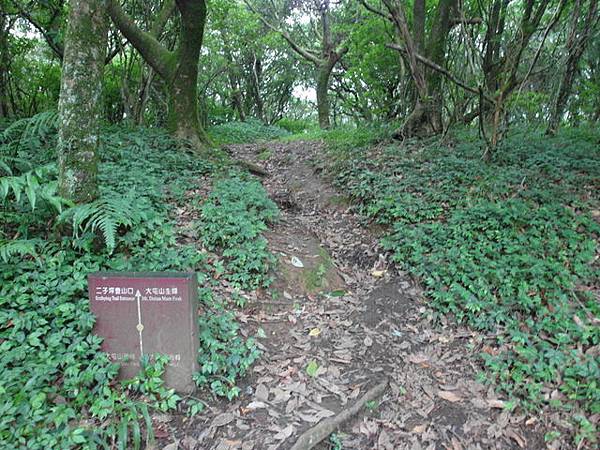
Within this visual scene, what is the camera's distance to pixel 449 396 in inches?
137

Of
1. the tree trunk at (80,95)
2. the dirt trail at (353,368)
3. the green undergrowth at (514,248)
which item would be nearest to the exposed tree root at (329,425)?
the dirt trail at (353,368)

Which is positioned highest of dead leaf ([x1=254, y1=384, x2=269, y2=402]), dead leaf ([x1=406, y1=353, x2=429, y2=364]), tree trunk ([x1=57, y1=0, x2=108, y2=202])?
tree trunk ([x1=57, y1=0, x2=108, y2=202])

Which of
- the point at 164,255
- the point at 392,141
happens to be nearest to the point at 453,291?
the point at 164,255

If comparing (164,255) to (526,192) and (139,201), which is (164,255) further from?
(526,192)

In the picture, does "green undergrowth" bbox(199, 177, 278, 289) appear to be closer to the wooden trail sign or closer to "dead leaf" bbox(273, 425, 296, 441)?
the wooden trail sign

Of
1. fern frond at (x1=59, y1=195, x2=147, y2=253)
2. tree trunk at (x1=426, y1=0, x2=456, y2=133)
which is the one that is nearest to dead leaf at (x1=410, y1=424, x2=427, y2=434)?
fern frond at (x1=59, y1=195, x2=147, y2=253)

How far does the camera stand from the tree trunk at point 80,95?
3.71 m

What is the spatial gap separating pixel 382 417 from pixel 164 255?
8.52 ft

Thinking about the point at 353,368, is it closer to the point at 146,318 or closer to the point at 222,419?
the point at 222,419

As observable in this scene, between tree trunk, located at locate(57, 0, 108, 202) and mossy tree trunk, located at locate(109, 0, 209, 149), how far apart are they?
4081 mm

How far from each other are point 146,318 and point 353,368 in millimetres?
1934

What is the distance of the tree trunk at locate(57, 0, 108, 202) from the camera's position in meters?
3.71

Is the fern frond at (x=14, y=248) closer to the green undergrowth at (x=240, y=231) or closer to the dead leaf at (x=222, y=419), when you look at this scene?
the green undergrowth at (x=240, y=231)

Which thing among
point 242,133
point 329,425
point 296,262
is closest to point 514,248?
point 296,262
